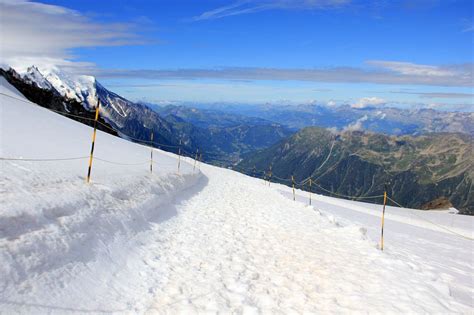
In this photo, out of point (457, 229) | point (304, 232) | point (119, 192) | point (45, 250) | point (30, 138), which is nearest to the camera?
point (45, 250)

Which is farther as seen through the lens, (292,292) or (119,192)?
(119,192)

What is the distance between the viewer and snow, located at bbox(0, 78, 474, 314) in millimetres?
7819

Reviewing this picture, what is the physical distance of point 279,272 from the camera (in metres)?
10.9

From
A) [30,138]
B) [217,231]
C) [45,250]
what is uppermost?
[30,138]

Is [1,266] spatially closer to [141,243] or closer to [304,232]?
[141,243]

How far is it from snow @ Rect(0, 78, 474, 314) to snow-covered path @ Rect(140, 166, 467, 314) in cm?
4

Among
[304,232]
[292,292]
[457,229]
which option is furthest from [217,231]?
[457,229]

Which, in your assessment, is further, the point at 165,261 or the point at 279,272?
the point at 165,261

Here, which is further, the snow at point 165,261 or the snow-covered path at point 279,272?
the snow-covered path at point 279,272

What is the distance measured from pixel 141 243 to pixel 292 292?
18.0 feet

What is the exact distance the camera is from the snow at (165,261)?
7.82 meters

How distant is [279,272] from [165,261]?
351cm

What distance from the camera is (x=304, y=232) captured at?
16.6m

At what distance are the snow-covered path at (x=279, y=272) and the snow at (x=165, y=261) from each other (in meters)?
0.04
